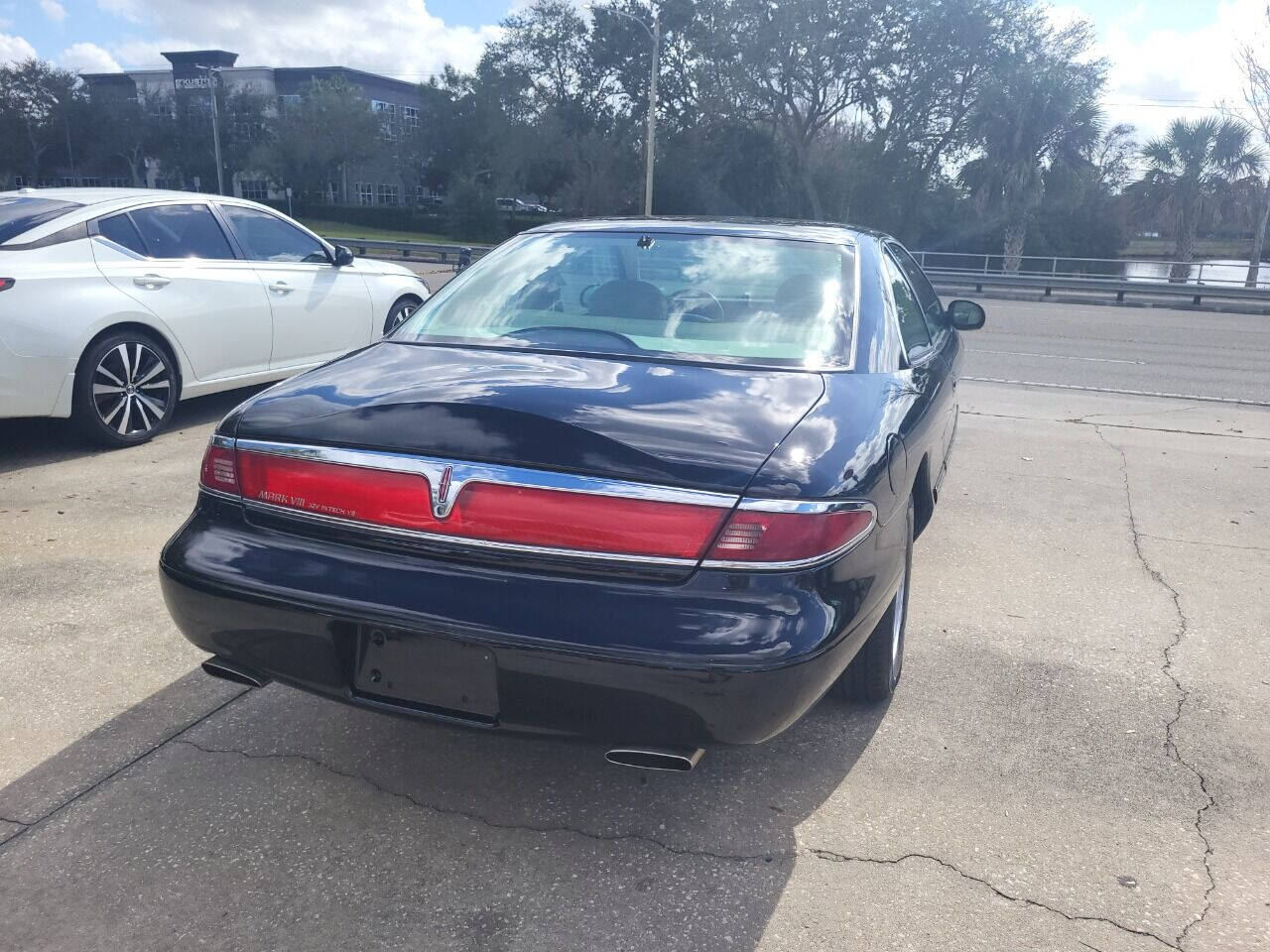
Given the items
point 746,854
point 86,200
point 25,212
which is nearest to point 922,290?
point 746,854

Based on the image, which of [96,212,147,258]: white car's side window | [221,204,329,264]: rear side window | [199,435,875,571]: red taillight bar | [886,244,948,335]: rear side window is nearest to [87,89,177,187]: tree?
[221,204,329,264]: rear side window

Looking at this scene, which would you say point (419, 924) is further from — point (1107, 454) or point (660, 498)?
point (1107, 454)

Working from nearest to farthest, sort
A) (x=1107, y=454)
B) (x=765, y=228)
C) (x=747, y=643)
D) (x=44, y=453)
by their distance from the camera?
1. (x=747, y=643)
2. (x=765, y=228)
3. (x=44, y=453)
4. (x=1107, y=454)

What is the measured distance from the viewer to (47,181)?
6769 cm

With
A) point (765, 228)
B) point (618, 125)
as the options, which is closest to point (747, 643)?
point (765, 228)

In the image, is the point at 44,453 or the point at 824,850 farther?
the point at 44,453

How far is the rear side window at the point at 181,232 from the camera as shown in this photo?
6236 mm

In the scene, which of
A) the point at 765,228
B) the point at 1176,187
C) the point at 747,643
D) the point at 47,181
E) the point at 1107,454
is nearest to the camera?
the point at 747,643

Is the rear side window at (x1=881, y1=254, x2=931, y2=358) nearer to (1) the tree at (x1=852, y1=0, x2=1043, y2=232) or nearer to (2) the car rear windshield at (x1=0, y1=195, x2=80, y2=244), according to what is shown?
(2) the car rear windshield at (x1=0, y1=195, x2=80, y2=244)

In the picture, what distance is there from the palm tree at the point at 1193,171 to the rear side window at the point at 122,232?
35471 mm

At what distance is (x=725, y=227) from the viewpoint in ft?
12.3

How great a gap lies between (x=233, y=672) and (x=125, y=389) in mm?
4034

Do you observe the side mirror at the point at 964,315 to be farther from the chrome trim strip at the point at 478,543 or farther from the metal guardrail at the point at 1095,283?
the metal guardrail at the point at 1095,283

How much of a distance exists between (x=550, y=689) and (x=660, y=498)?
1.52 feet
